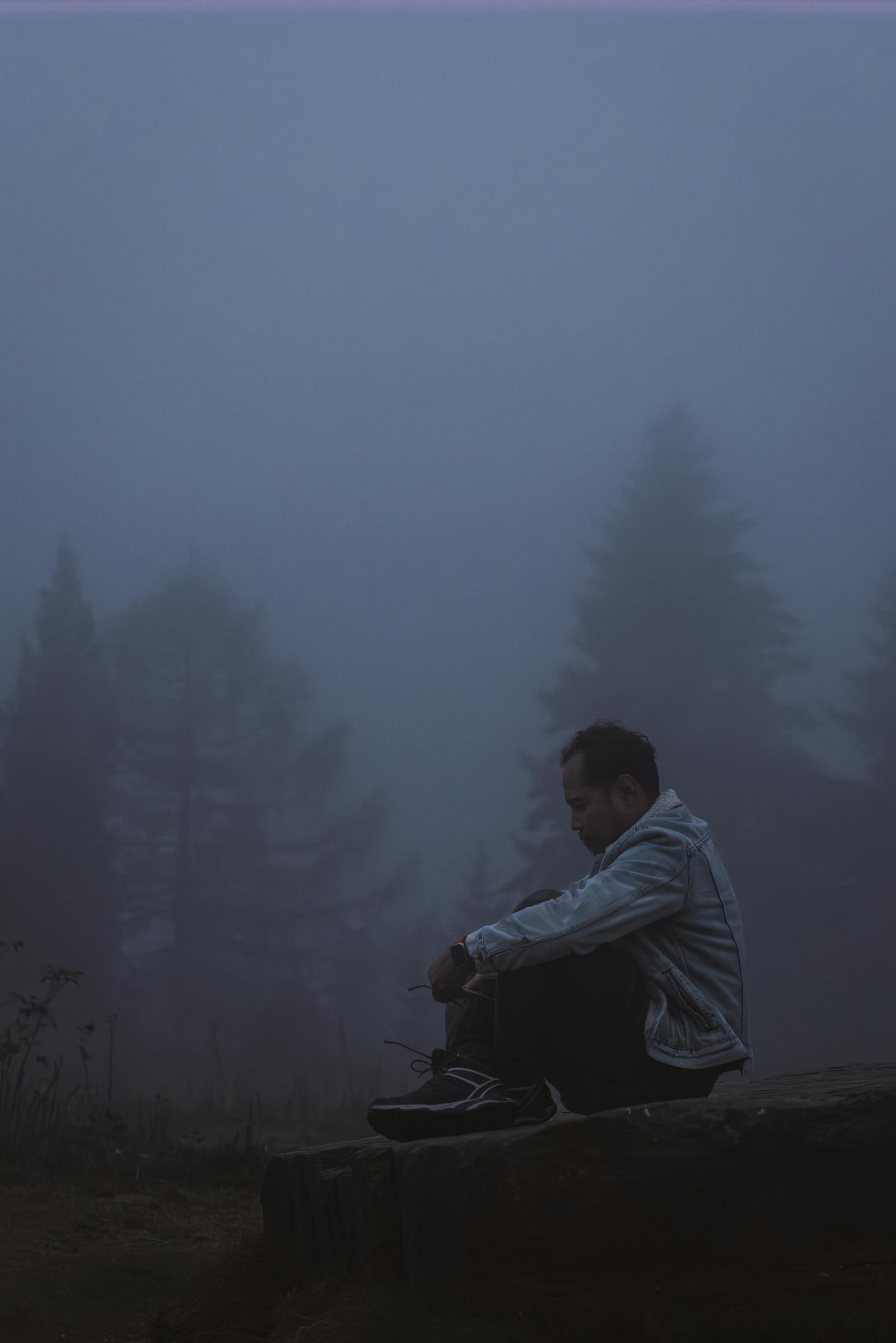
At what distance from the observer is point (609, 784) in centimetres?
243

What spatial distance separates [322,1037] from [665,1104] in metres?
9.12

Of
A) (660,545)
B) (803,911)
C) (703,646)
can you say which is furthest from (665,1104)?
(660,545)

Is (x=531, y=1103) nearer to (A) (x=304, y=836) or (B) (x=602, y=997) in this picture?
(B) (x=602, y=997)

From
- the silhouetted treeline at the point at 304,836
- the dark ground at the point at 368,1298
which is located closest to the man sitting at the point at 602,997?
the dark ground at the point at 368,1298

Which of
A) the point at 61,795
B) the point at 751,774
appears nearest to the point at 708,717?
the point at 751,774

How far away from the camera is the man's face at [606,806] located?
242cm

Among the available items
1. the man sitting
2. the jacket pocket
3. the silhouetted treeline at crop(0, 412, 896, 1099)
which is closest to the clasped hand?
the man sitting

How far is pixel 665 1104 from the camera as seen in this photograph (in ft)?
5.59

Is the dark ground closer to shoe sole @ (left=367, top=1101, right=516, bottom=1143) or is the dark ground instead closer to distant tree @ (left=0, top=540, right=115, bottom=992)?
shoe sole @ (left=367, top=1101, right=516, bottom=1143)

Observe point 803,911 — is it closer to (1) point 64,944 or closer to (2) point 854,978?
(2) point 854,978

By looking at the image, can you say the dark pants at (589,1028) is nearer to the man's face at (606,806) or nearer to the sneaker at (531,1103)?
the sneaker at (531,1103)

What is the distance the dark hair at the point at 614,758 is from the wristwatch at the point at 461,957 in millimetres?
585

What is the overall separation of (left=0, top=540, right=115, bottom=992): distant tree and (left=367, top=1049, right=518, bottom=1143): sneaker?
9444 millimetres

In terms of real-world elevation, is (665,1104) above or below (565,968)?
below
